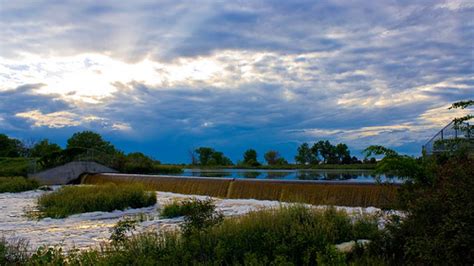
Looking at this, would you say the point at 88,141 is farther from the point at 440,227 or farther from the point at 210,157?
the point at 440,227

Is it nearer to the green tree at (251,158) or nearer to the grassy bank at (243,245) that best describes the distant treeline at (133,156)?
the green tree at (251,158)

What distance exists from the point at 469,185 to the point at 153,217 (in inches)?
378

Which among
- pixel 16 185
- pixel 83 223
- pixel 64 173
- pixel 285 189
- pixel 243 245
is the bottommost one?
pixel 83 223

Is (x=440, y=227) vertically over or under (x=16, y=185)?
under

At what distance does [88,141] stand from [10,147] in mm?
10292

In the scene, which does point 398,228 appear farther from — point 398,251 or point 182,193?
point 182,193

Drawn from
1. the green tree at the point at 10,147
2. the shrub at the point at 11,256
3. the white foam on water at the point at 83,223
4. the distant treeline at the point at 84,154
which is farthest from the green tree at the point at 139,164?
the shrub at the point at 11,256

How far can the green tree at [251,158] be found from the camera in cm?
4471

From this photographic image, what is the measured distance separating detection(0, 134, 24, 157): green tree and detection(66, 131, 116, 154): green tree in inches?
263

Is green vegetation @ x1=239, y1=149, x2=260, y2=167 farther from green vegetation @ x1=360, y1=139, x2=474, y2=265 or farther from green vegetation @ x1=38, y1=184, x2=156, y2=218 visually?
green vegetation @ x1=360, y1=139, x2=474, y2=265

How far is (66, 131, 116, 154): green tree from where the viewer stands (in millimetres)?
55625

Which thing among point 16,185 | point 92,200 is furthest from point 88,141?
point 92,200

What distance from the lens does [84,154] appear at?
33125 millimetres

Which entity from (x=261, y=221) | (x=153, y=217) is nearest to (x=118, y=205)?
(x=153, y=217)
